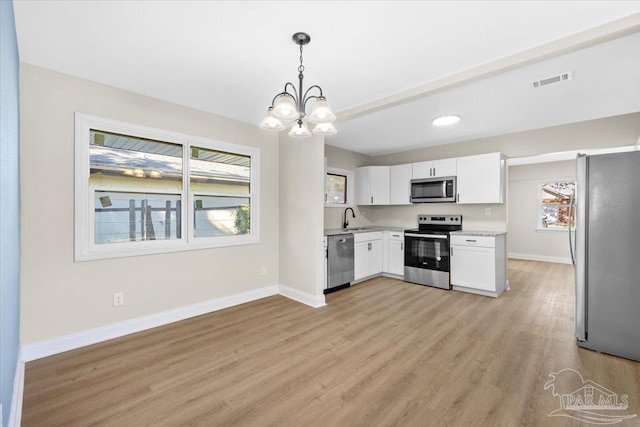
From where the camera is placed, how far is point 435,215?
5.17m

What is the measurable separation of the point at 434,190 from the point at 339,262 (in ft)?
6.94

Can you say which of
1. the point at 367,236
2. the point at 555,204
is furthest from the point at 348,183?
the point at 555,204

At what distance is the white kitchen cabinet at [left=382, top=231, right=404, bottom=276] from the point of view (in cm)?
495

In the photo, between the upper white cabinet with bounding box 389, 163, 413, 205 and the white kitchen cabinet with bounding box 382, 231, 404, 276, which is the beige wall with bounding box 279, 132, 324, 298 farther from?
the upper white cabinet with bounding box 389, 163, 413, 205

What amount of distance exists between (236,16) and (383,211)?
15.3 ft

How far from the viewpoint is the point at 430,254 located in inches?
180

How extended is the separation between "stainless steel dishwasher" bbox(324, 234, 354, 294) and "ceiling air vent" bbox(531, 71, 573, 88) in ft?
9.47

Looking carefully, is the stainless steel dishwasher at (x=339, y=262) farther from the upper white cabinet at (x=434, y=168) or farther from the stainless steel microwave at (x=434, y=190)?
the upper white cabinet at (x=434, y=168)

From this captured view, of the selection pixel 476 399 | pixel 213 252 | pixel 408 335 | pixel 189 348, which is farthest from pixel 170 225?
pixel 476 399

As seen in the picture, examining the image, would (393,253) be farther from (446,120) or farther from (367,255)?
(446,120)

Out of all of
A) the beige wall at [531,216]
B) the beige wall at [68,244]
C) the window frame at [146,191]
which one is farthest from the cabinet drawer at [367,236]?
the beige wall at [531,216]

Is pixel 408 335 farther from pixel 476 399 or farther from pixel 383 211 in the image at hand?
pixel 383 211

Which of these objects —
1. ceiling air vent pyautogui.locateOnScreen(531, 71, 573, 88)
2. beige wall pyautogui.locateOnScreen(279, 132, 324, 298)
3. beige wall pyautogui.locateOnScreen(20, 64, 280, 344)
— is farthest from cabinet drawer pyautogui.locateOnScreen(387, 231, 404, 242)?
beige wall pyautogui.locateOnScreen(20, 64, 280, 344)

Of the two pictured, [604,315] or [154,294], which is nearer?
[604,315]
